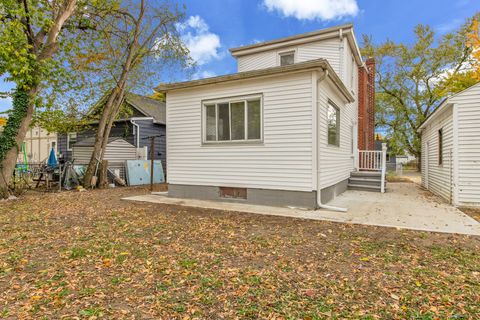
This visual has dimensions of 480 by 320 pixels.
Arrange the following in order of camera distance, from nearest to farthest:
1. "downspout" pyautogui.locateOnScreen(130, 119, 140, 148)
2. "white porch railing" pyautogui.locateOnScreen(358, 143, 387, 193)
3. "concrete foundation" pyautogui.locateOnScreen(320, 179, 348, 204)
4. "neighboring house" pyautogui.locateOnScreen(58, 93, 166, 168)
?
"concrete foundation" pyautogui.locateOnScreen(320, 179, 348, 204)
"white porch railing" pyautogui.locateOnScreen(358, 143, 387, 193)
"downspout" pyautogui.locateOnScreen(130, 119, 140, 148)
"neighboring house" pyautogui.locateOnScreen(58, 93, 166, 168)

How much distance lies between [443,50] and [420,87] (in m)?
3.05

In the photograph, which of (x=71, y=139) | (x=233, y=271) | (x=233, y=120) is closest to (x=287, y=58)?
(x=233, y=120)

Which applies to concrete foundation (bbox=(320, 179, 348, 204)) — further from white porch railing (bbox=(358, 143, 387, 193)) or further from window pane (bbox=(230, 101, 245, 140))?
window pane (bbox=(230, 101, 245, 140))

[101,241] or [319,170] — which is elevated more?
[319,170]

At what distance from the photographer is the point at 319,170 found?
21.6 ft

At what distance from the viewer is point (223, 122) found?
773 centimetres

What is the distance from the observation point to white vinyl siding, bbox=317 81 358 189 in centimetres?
687

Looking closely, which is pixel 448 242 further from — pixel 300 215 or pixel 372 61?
pixel 372 61

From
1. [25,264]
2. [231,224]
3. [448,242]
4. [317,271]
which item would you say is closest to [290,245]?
[317,271]

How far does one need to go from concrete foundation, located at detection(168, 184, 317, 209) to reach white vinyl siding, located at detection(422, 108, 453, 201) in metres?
4.19

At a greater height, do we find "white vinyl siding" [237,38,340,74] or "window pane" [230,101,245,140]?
"white vinyl siding" [237,38,340,74]

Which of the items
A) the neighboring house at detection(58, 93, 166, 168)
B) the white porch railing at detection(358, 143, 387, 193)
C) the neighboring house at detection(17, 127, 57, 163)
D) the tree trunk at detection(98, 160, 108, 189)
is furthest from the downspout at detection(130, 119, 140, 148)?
the neighboring house at detection(17, 127, 57, 163)

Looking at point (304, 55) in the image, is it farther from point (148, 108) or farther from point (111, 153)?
point (148, 108)

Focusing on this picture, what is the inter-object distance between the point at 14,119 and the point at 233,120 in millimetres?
7417
